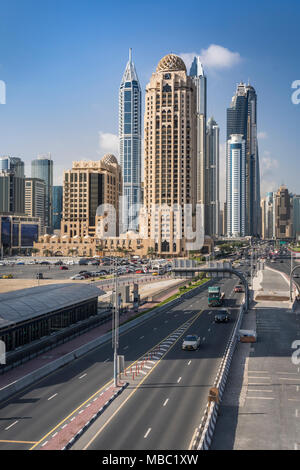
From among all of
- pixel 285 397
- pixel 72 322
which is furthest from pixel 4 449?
pixel 72 322

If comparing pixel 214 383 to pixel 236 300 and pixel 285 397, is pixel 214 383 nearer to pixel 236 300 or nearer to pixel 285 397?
pixel 285 397

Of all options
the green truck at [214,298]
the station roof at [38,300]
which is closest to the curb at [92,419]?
the station roof at [38,300]

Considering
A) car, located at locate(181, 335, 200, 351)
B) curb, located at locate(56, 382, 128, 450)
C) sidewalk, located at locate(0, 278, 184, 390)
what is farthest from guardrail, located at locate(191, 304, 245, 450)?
sidewalk, located at locate(0, 278, 184, 390)

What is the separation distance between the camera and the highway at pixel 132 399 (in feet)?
82.1

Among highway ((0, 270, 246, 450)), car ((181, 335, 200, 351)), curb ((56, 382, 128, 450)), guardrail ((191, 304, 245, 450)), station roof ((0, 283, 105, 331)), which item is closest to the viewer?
guardrail ((191, 304, 245, 450))

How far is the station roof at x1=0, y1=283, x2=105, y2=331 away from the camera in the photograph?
44.1 metres

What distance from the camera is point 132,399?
1236 inches

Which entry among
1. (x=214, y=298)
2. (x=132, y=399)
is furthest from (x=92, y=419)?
(x=214, y=298)

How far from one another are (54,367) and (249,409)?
17257mm

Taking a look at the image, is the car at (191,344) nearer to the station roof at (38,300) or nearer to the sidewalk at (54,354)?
the sidewalk at (54,354)

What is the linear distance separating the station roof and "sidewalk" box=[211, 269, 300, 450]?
20323 mm

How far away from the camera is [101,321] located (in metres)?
60.9

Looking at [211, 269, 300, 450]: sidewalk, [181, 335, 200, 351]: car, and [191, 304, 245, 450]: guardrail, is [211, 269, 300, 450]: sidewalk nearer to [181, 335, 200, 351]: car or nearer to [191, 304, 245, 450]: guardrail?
[191, 304, 245, 450]: guardrail
